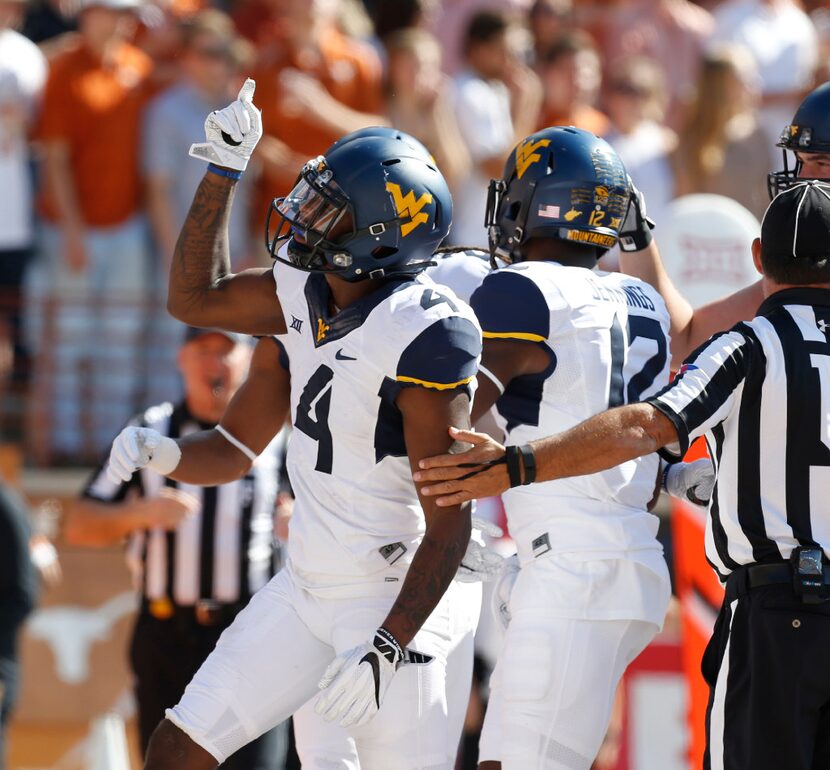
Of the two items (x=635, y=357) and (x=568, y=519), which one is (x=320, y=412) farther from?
(x=635, y=357)

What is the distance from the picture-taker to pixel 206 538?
6012 millimetres

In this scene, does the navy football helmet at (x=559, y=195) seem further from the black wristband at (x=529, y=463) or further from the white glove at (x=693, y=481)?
the black wristband at (x=529, y=463)

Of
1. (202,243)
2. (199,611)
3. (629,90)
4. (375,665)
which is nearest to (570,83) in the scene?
(629,90)

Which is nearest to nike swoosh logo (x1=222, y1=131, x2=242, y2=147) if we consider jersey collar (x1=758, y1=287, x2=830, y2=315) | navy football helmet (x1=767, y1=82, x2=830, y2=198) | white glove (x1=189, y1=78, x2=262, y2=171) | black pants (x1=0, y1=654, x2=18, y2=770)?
white glove (x1=189, y1=78, x2=262, y2=171)

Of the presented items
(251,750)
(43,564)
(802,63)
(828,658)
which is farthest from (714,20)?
(828,658)

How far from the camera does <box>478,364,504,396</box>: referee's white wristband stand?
155 inches

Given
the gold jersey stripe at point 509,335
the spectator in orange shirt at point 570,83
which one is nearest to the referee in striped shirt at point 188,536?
the gold jersey stripe at point 509,335

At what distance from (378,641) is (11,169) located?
4.98 m

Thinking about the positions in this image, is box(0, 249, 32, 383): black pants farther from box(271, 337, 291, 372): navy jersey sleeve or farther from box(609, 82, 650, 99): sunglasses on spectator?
box(271, 337, 291, 372): navy jersey sleeve

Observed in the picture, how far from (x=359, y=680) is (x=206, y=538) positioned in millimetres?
2519

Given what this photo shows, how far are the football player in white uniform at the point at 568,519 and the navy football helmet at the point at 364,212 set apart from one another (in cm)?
24

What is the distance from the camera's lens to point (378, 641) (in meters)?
3.64

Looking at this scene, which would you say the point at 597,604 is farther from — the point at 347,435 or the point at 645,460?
the point at 347,435

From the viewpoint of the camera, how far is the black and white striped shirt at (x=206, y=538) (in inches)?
235
